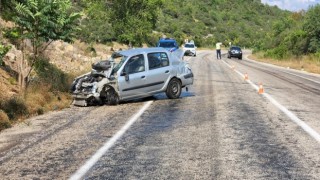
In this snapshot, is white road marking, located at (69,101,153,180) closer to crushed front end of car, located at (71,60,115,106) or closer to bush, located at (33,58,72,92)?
crushed front end of car, located at (71,60,115,106)

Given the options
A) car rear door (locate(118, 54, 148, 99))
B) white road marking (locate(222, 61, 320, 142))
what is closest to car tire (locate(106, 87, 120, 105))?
car rear door (locate(118, 54, 148, 99))

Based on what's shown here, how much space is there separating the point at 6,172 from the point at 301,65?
34.6 meters

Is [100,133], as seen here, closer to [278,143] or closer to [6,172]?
[6,172]

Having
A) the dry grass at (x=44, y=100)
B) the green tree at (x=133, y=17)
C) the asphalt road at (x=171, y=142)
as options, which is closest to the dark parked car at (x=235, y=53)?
the green tree at (x=133, y=17)

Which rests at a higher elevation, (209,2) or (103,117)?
(209,2)

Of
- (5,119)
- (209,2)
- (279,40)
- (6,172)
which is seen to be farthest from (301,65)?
(209,2)

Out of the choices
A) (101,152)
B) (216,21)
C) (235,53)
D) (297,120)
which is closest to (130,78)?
(297,120)

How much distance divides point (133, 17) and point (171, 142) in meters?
24.0

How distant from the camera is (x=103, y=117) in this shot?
11.3 metres

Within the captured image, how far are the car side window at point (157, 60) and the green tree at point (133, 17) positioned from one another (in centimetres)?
1649

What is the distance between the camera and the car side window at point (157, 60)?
1430cm

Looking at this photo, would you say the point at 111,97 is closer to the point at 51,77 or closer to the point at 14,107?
the point at 14,107

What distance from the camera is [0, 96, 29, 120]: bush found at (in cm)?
1176

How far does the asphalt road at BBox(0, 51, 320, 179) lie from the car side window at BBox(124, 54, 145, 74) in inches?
42.0
